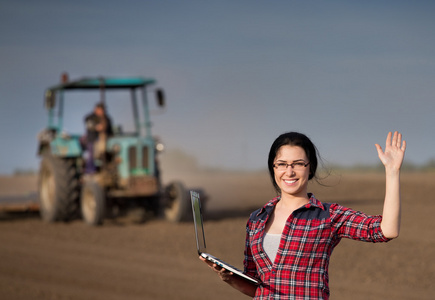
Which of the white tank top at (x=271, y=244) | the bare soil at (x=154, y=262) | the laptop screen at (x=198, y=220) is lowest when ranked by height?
the bare soil at (x=154, y=262)

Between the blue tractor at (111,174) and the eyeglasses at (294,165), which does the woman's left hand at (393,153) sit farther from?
the blue tractor at (111,174)

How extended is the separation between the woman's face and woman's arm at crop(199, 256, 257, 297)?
0.35 meters

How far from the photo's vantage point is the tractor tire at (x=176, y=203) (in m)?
11.4

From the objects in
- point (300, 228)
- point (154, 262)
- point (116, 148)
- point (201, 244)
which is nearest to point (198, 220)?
point (201, 244)

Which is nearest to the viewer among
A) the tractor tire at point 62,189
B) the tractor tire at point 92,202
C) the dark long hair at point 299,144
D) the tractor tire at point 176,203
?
the dark long hair at point 299,144

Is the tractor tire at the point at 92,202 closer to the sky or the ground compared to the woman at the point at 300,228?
closer to the ground

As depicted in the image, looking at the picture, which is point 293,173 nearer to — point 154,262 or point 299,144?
point 299,144

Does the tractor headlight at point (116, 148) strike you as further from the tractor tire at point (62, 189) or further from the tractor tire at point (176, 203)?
the tractor tire at point (176, 203)

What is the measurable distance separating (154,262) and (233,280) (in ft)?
20.0

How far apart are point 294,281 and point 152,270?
5646 mm

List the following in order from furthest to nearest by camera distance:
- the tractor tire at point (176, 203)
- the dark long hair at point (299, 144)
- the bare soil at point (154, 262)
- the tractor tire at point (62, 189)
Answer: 1. the tractor tire at point (62, 189)
2. the tractor tire at point (176, 203)
3. the bare soil at point (154, 262)
4. the dark long hair at point (299, 144)

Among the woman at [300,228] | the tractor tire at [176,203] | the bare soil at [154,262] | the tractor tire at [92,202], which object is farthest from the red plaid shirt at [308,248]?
the tractor tire at [176,203]

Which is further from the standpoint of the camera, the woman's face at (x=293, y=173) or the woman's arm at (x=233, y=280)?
the woman's face at (x=293, y=173)

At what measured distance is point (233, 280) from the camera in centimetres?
239
